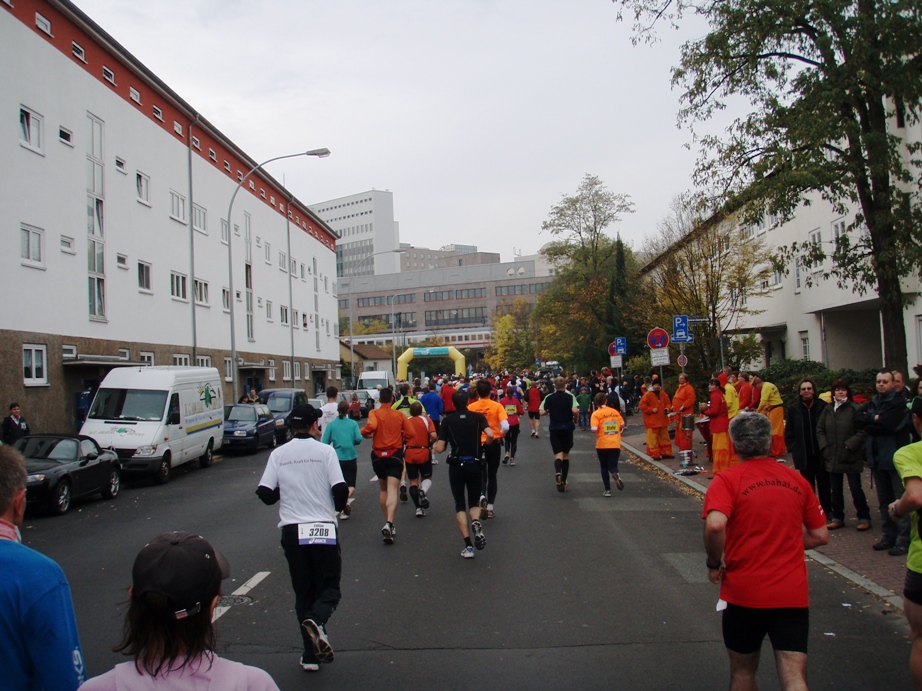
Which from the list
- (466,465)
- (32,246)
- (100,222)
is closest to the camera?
(466,465)

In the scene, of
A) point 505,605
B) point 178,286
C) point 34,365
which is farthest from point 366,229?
point 505,605

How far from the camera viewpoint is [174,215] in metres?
33.5

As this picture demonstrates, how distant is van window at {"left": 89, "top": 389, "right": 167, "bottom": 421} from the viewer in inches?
717

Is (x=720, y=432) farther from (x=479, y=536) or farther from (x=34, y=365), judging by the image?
(x=34, y=365)

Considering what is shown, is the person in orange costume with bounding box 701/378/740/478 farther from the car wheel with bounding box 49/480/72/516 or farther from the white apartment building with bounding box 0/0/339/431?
the white apartment building with bounding box 0/0/339/431

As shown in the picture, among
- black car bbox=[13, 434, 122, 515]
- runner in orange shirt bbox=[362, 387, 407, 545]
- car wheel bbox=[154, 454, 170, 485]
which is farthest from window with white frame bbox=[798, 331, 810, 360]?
black car bbox=[13, 434, 122, 515]

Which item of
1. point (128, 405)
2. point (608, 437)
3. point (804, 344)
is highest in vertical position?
point (804, 344)

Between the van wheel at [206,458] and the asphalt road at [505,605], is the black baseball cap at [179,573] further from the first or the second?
the van wheel at [206,458]

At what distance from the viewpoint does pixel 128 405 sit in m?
18.4

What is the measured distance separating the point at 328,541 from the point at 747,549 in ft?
9.65

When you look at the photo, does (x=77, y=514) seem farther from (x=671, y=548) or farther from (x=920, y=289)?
(x=920, y=289)

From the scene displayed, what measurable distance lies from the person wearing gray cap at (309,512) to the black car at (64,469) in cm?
867

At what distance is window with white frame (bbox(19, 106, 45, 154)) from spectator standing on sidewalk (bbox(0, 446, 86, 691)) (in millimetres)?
23631

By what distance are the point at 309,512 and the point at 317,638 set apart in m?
0.86
